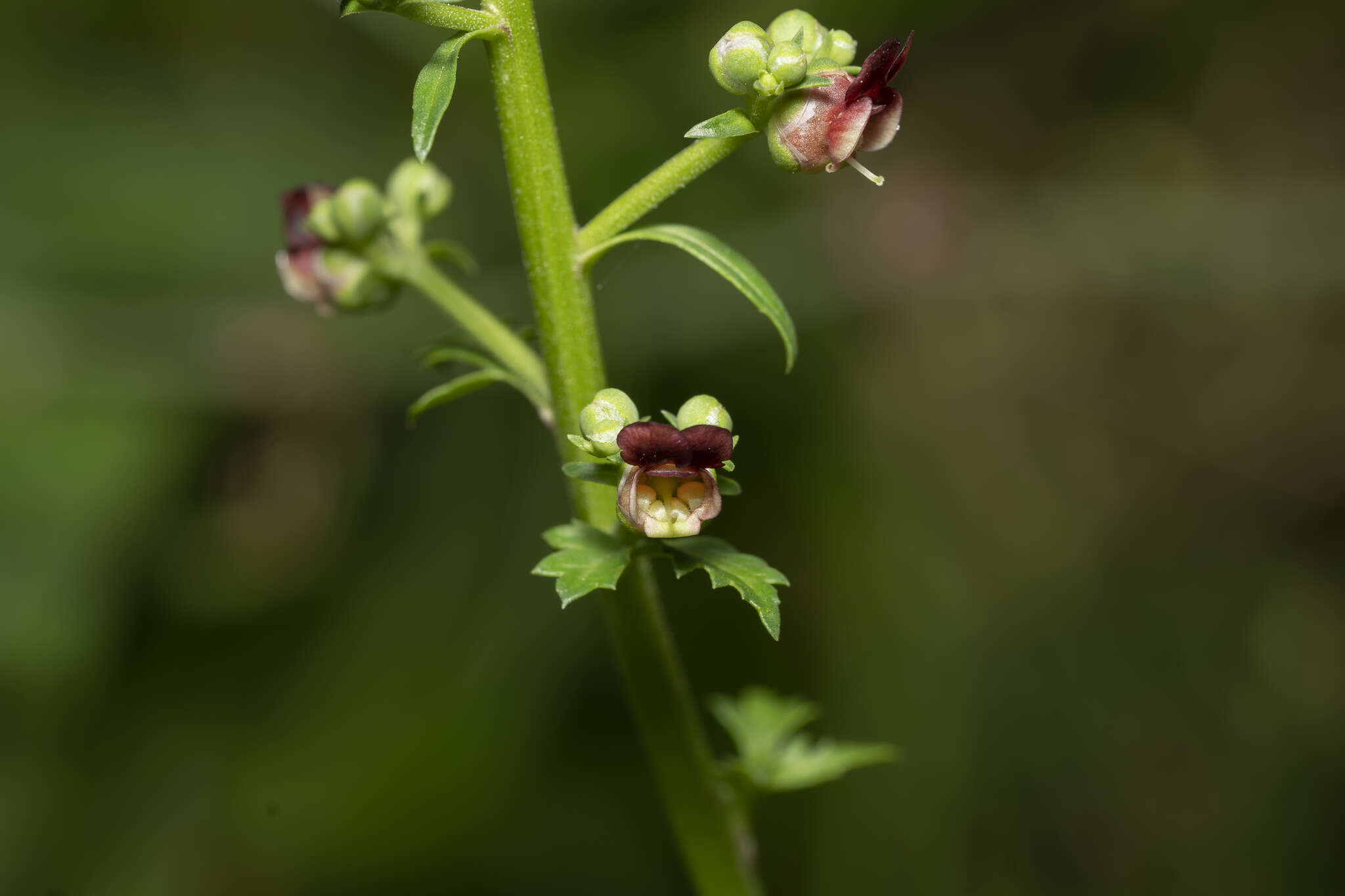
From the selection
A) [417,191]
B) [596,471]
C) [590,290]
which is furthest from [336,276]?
[596,471]

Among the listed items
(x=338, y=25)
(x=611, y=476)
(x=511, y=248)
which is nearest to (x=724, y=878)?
(x=611, y=476)

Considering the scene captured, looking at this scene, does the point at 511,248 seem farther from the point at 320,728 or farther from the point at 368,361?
the point at 320,728

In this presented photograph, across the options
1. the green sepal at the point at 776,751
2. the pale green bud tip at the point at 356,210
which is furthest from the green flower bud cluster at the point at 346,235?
the green sepal at the point at 776,751

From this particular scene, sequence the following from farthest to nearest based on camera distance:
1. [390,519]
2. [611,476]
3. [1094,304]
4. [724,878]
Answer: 1. [1094,304]
2. [390,519]
3. [724,878]
4. [611,476]

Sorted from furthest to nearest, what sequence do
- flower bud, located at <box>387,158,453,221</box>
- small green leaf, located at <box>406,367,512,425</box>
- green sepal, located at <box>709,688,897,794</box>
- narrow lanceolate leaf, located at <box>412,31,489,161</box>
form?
green sepal, located at <box>709,688,897,794</box> < flower bud, located at <box>387,158,453,221</box> < small green leaf, located at <box>406,367,512,425</box> < narrow lanceolate leaf, located at <box>412,31,489,161</box>

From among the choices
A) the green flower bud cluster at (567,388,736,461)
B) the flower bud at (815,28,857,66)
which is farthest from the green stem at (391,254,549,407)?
the flower bud at (815,28,857,66)

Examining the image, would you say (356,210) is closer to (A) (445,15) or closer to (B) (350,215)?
(B) (350,215)

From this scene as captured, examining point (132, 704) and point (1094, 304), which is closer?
point (132, 704)

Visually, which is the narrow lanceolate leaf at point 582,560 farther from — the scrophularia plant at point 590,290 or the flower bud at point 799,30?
the flower bud at point 799,30

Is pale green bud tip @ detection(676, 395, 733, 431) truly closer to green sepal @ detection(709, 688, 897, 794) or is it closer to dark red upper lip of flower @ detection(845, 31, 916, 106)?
dark red upper lip of flower @ detection(845, 31, 916, 106)
